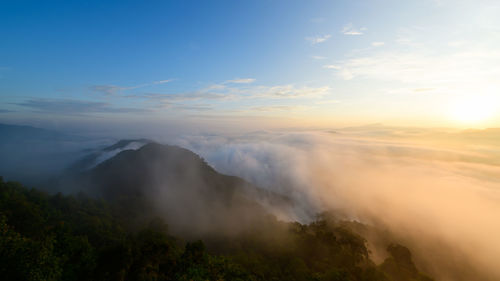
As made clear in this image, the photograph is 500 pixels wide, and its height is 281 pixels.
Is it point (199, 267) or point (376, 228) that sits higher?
point (199, 267)

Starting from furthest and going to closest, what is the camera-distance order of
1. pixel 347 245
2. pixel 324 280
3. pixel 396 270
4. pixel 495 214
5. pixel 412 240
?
pixel 412 240 < pixel 495 214 < pixel 347 245 < pixel 396 270 < pixel 324 280

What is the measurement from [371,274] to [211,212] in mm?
150481

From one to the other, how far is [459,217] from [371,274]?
170547 millimetres

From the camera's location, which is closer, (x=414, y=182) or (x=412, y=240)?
(x=412, y=240)

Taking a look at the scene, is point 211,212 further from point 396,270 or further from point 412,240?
point 412,240

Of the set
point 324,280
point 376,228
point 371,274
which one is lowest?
point 376,228

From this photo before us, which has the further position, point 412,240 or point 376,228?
point 376,228

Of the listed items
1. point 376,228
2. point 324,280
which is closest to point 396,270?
point 324,280

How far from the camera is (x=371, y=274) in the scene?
44406 millimetres

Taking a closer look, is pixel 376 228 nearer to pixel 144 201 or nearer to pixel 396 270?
pixel 396 270

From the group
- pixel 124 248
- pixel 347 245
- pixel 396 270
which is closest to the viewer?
pixel 124 248

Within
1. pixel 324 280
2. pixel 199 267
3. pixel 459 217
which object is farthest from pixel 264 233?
pixel 459 217

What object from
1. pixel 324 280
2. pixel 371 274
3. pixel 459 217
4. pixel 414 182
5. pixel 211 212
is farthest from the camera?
pixel 414 182

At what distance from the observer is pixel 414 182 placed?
647ft
